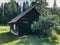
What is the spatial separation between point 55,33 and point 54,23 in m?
1.58

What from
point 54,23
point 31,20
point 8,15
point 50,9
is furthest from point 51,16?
point 8,15

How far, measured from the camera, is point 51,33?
28719 millimetres

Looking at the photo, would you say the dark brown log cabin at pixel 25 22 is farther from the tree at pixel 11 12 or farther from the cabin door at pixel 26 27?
the tree at pixel 11 12

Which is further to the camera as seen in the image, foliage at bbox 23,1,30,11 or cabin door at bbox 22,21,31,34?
foliage at bbox 23,1,30,11

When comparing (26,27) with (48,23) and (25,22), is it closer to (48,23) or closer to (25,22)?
(25,22)

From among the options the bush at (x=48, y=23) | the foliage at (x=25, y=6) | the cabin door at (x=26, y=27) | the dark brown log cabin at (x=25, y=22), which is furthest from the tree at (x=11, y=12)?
the bush at (x=48, y=23)

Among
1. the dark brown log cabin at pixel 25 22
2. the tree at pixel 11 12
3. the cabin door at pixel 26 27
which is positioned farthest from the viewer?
the tree at pixel 11 12

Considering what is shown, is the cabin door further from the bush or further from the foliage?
the foliage

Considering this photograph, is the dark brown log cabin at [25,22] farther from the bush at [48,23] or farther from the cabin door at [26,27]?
the bush at [48,23]

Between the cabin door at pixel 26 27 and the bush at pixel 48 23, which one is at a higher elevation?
the bush at pixel 48 23

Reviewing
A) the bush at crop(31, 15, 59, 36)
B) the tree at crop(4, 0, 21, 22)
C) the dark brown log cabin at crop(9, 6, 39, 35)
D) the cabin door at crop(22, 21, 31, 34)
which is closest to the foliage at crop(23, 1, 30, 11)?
the tree at crop(4, 0, 21, 22)

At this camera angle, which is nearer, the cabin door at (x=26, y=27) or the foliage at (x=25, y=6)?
the cabin door at (x=26, y=27)

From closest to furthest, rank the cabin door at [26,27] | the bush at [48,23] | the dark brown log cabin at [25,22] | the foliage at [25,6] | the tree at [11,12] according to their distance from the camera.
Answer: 1. the bush at [48,23]
2. the dark brown log cabin at [25,22]
3. the cabin door at [26,27]
4. the tree at [11,12]
5. the foliage at [25,6]

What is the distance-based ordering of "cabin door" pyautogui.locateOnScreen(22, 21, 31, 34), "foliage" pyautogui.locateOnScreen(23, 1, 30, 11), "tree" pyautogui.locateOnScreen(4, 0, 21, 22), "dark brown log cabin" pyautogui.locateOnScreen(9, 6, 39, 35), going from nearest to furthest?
"dark brown log cabin" pyautogui.locateOnScreen(9, 6, 39, 35) < "cabin door" pyautogui.locateOnScreen(22, 21, 31, 34) < "tree" pyautogui.locateOnScreen(4, 0, 21, 22) < "foliage" pyautogui.locateOnScreen(23, 1, 30, 11)
